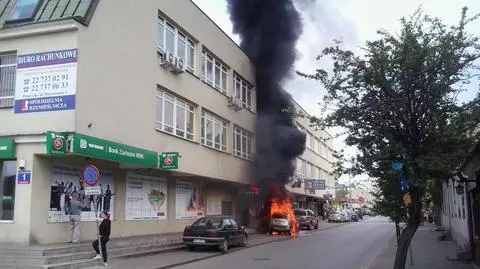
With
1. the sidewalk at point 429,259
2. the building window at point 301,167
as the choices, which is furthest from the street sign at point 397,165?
the building window at point 301,167

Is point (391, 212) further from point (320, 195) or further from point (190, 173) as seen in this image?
point (320, 195)

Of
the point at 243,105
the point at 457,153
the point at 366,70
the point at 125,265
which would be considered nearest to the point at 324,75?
the point at 366,70

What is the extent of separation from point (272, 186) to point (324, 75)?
25104mm

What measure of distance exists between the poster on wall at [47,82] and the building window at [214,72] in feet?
38.7

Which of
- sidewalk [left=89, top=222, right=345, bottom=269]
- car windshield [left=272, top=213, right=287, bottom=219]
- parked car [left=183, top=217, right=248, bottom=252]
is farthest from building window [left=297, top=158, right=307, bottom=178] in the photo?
sidewalk [left=89, top=222, right=345, bottom=269]

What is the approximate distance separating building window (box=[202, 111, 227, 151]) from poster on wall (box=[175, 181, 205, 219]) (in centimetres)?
254

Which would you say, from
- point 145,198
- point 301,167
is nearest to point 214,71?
point 145,198

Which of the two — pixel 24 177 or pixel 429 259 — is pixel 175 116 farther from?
pixel 429 259

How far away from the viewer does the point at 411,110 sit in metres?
11.3

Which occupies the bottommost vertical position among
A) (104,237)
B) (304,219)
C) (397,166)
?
(304,219)

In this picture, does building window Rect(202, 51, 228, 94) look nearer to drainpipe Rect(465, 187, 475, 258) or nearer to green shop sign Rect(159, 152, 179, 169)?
green shop sign Rect(159, 152, 179, 169)

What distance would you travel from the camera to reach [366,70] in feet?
37.8

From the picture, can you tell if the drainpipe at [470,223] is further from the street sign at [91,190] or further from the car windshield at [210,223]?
the street sign at [91,190]

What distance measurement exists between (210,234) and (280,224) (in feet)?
46.2
